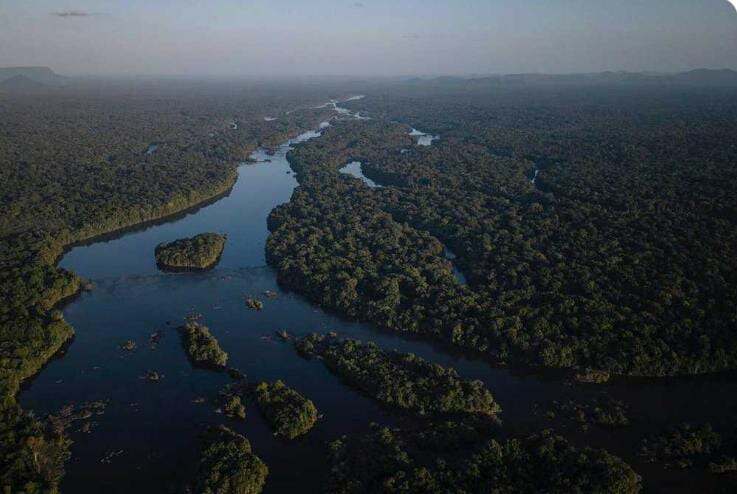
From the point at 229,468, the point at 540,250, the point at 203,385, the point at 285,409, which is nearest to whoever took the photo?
the point at 229,468

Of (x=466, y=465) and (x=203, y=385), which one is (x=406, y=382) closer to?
(x=466, y=465)

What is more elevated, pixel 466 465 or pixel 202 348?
pixel 466 465

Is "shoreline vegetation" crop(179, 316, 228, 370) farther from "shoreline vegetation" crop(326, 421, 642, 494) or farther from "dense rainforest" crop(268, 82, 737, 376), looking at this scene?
"shoreline vegetation" crop(326, 421, 642, 494)

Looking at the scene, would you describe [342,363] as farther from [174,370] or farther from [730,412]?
[730,412]

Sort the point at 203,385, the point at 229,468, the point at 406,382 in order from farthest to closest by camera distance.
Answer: the point at 203,385 < the point at 406,382 < the point at 229,468

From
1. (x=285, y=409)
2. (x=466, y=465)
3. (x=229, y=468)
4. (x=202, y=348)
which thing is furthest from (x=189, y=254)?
(x=466, y=465)

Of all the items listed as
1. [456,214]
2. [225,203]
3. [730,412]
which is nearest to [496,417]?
[730,412]
